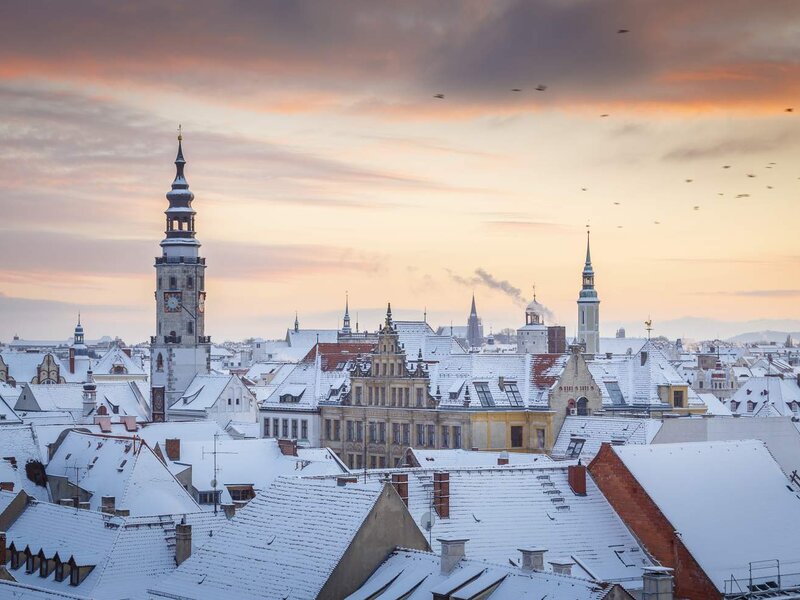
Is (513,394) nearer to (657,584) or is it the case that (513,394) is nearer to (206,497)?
(206,497)

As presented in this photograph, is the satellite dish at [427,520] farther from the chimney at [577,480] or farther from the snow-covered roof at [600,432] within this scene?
the snow-covered roof at [600,432]

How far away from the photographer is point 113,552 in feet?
205

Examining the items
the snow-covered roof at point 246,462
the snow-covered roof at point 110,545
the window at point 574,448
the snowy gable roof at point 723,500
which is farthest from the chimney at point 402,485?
the window at point 574,448

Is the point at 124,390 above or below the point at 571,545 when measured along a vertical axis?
above

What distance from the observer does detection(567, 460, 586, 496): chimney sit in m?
65.5

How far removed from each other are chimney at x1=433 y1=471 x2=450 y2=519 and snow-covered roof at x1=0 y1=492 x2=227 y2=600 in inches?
368

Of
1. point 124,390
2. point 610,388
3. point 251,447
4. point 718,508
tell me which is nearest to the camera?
point 718,508

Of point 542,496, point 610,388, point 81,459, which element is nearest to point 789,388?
point 610,388

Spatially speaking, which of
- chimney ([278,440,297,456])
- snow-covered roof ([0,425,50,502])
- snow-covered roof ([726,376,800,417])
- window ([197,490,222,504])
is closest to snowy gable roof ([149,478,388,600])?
snow-covered roof ([0,425,50,502])

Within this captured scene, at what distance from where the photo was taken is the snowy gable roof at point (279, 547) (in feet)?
170

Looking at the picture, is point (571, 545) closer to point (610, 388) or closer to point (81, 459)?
point (81, 459)

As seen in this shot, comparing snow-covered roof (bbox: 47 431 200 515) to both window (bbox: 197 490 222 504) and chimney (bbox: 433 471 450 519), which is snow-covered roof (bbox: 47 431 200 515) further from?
chimney (bbox: 433 471 450 519)

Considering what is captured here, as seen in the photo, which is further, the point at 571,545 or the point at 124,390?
the point at 124,390

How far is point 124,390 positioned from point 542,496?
304ft
